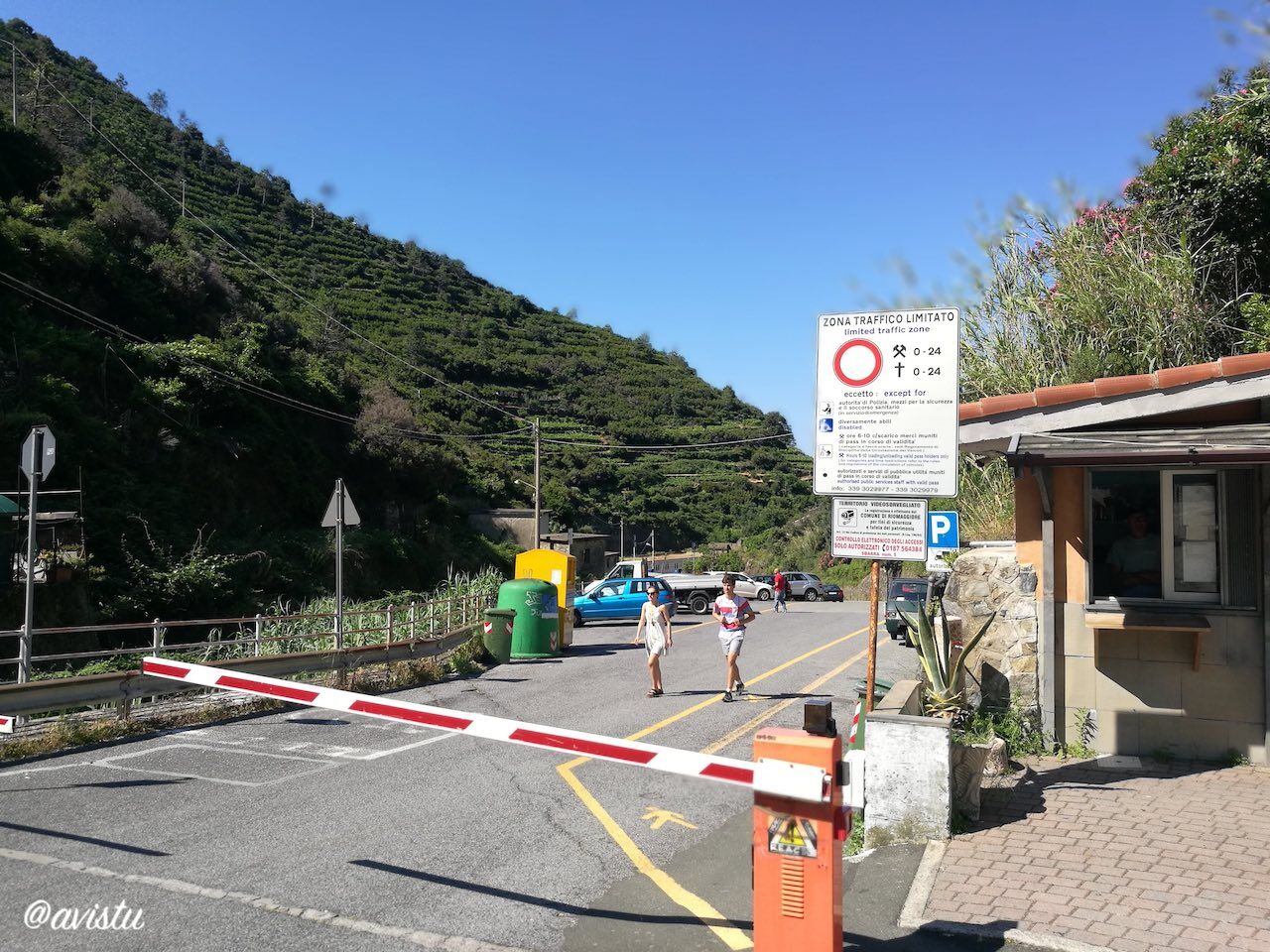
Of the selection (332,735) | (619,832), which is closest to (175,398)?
(332,735)

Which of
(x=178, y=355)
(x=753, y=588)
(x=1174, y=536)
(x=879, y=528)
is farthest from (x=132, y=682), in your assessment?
(x=753, y=588)

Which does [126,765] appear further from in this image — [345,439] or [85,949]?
[345,439]

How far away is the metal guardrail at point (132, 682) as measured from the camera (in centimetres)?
917

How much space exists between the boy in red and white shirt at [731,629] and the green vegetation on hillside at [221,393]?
16242mm

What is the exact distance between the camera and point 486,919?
5129 mm

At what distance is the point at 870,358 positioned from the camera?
661 centimetres

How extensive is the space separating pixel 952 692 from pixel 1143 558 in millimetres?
2081

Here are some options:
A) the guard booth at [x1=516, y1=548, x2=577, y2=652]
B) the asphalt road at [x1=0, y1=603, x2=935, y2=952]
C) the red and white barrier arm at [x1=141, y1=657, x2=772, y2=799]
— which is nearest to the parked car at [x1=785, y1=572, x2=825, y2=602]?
the guard booth at [x1=516, y1=548, x2=577, y2=652]

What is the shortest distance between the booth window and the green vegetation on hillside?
70.8ft

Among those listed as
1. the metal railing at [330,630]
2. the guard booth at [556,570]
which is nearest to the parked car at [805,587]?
the metal railing at [330,630]

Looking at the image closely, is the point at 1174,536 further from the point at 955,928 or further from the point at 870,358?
the point at 955,928

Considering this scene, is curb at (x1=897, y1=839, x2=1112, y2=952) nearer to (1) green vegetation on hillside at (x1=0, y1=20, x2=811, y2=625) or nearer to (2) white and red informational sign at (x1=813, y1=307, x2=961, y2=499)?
(2) white and red informational sign at (x1=813, y1=307, x2=961, y2=499)

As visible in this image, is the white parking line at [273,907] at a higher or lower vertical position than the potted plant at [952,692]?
lower

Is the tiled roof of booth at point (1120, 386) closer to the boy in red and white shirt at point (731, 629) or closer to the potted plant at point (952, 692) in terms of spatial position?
the potted plant at point (952, 692)
